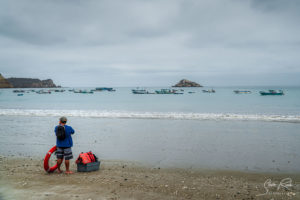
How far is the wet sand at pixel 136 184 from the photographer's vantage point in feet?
17.7

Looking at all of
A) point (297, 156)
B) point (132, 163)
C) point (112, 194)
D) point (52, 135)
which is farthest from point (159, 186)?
point (52, 135)

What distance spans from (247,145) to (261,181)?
4.65 meters

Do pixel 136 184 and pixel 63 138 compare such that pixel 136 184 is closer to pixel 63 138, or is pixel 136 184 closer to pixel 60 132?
pixel 63 138

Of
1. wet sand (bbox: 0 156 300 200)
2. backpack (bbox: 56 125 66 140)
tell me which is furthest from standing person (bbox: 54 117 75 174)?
wet sand (bbox: 0 156 300 200)

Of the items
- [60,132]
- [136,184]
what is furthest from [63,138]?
[136,184]

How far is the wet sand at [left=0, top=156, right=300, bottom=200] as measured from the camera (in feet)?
17.7

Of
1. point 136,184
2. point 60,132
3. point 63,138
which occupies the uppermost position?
point 60,132

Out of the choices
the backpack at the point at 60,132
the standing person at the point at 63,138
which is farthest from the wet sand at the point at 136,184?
the backpack at the point at 60,132

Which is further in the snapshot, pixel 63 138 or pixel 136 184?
pixel 63 138

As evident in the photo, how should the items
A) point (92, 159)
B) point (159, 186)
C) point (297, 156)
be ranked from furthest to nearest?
point (297, 156) → point (92, 159) → point (159, 186)

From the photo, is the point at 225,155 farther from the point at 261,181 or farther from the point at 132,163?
the point at 132,163

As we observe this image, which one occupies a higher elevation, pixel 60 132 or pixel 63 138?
pixel 60 132

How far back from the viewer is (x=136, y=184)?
6.12 meters

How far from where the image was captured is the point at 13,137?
12828 mm
